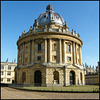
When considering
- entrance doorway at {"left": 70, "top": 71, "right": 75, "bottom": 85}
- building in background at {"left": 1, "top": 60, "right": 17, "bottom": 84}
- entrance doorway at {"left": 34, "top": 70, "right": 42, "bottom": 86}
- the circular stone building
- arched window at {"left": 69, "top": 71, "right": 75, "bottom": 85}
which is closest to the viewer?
the circular stone building

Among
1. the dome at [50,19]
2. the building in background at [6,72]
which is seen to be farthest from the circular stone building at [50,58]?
the building in background at [6,72]

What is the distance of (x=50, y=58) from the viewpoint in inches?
1528

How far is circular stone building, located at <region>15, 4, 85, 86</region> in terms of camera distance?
37.6 m

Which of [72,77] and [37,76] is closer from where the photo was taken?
[37,76]

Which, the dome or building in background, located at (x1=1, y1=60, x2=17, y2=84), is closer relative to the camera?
the dome

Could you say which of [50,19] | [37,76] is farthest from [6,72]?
[50,19]

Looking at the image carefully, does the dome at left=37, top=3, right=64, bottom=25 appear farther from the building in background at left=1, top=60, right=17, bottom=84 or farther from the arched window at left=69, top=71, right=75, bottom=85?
the building in background at left=1, top=60, right=17, bottom=84

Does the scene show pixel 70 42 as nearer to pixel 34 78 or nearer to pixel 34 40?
pixel 34 40

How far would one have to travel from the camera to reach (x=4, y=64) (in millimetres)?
79750

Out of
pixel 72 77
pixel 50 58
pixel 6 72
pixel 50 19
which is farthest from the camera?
pixel 6 72

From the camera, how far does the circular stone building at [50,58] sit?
37594 millimetres

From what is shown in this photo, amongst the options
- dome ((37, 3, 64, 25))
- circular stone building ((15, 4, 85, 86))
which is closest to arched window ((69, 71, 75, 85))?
circular stone building ((15, 4, 85, 86))

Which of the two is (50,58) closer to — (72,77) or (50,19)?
(72,77)

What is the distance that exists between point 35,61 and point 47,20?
16984mm
